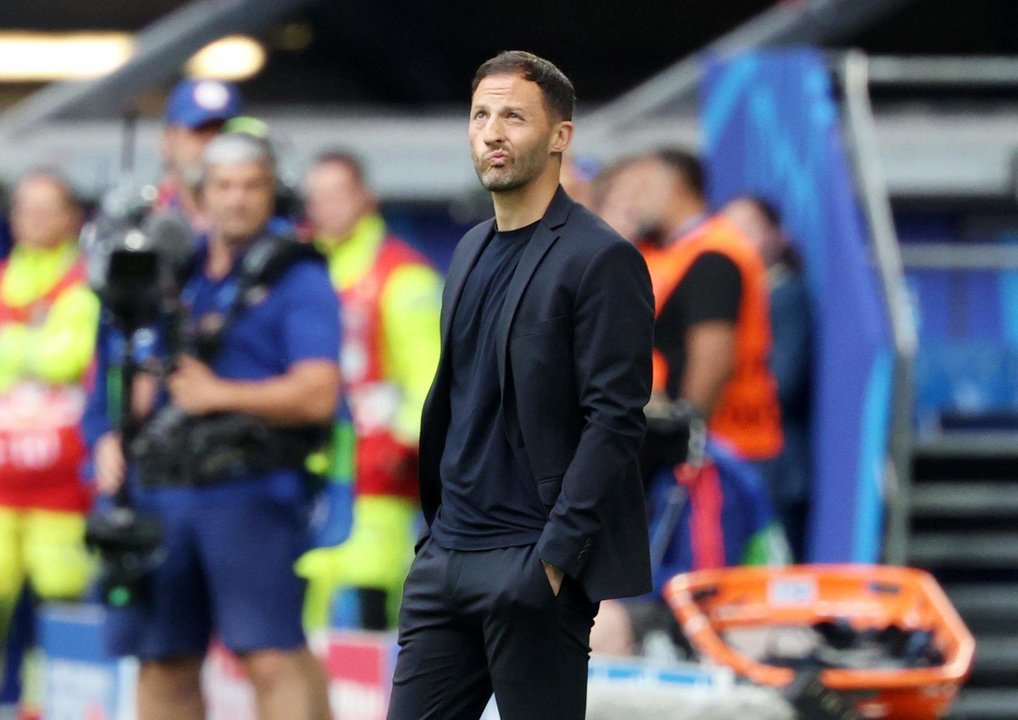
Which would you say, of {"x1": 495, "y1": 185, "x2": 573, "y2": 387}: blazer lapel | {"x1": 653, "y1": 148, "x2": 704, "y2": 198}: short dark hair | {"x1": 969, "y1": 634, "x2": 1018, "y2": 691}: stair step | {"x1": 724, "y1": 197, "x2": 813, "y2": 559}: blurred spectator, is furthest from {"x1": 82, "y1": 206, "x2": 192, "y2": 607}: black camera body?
{"x1": 969, "y1": 634, "x2": 1018, "y2": 691}: stair step

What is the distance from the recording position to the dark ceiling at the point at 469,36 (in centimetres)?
1784

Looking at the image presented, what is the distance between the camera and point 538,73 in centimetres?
420

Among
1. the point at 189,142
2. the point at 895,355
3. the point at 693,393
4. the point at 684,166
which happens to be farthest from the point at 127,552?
the point at 895,355

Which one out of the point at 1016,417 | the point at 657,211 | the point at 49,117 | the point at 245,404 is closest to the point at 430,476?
the point at 245,404

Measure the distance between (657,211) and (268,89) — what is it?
1136cm

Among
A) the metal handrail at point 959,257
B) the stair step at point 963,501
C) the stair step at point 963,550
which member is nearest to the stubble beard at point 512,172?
the stair step at point 963,550

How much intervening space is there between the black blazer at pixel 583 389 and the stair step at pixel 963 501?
4.66 m

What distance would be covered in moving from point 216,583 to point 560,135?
2253mm

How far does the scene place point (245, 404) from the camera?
611 centimetres

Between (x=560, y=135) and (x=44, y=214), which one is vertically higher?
(x=44, y=214)

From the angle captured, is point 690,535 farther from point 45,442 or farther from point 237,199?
point 45,442

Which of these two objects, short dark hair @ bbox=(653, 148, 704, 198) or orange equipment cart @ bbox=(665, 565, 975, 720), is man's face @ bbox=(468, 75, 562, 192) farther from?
short dark hair @ bbox=(653, 148, 704, 198)

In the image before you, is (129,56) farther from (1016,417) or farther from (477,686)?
(477,686)

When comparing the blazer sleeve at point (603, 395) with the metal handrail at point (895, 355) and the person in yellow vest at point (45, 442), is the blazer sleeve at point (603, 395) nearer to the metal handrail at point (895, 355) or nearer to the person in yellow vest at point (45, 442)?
the metal handrail at point (895, 355)
